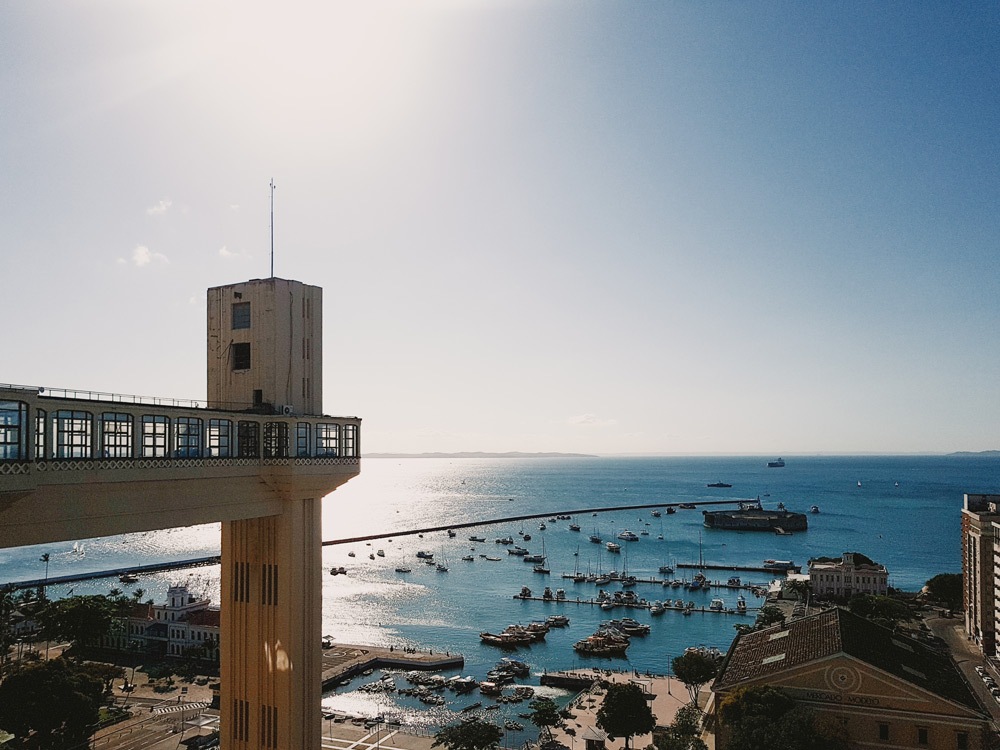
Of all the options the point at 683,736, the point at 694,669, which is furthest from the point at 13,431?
the point at 694,669

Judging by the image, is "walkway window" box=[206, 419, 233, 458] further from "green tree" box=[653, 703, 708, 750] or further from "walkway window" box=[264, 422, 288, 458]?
"green tree" box=[653, 703, 708, 750]

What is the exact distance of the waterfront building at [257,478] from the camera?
17719 mm

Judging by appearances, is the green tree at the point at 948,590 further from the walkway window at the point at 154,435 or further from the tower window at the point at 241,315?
the walkway window at the point at 154,435

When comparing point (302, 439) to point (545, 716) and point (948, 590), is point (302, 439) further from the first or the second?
point (948, 590)

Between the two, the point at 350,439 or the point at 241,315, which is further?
the point at 350,439

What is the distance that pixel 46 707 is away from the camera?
3769cm

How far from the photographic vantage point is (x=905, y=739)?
2661cm

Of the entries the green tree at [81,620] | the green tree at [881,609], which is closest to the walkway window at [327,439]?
the green tree at [81,620]

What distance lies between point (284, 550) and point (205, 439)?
4850 mm

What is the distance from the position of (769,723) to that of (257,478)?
21.0 meters

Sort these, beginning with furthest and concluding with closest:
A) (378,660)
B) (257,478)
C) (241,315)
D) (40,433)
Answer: (378,660) < (241,315) < (257,478) < (40,433)

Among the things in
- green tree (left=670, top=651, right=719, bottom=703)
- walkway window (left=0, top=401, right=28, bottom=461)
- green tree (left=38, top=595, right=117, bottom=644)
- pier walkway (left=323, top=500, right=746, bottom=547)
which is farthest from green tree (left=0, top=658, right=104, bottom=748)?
pier walkway (left=323, top=500, right=746, bottom=547)

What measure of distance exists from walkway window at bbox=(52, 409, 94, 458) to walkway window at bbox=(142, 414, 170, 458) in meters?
1.49

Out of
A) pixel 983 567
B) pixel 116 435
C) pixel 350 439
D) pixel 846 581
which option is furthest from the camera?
pixel 846 581
